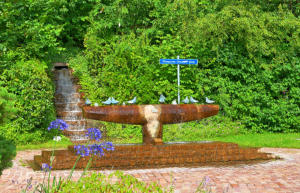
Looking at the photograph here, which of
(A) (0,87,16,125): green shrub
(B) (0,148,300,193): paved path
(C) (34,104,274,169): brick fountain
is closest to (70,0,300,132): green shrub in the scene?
(C) (34,104,274,169): brick fountain

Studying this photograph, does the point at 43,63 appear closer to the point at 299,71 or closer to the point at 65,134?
the point at 65,134

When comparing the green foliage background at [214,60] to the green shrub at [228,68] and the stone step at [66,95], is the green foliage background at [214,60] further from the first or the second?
the stone step at [66,95]

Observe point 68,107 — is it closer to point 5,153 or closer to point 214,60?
point 214,60

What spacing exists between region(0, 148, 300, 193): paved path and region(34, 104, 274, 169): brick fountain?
0.46m

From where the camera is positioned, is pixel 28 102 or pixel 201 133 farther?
pixel 201 133

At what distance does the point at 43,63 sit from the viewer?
48.0ft

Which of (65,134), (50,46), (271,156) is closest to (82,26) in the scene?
(50,46)

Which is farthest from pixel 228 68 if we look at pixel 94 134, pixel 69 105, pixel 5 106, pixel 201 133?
pixel 5 106

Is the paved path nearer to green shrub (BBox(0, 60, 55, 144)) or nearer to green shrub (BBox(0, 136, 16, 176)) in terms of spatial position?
green shrub (BBox(0, 136, 16, 176))

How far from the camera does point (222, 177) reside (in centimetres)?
661

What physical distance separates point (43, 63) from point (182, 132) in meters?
5.82

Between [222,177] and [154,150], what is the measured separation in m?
2.09

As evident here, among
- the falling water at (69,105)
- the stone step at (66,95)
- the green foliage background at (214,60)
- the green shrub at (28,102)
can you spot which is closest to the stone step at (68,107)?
the falling water at (69,105)

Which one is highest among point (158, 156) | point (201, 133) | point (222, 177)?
point (201, 133)
